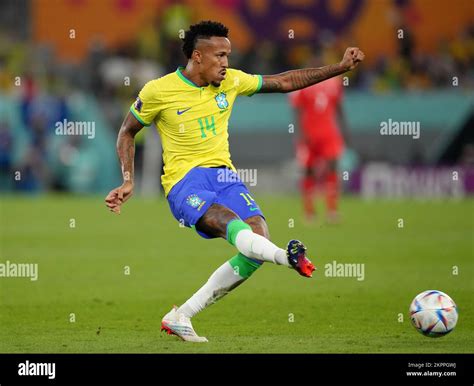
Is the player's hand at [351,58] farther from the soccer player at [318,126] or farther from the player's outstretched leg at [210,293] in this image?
the soccer player at [318,126]

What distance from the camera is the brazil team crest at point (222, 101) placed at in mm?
8688

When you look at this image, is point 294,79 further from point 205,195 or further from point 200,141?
point 205,195

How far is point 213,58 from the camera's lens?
8.52 meters

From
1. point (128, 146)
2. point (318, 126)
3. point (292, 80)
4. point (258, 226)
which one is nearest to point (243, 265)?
point (258, 226)

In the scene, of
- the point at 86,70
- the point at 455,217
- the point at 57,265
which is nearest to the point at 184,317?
the point at 57,265

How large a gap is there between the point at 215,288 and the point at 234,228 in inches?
27.9

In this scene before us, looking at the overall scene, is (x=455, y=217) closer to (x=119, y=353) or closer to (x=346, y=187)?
(x=346, y=187)

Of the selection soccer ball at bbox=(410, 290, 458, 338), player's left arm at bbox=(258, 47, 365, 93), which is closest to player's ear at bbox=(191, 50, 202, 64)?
player's left arm at bbox=(258, 47, 365, 93)

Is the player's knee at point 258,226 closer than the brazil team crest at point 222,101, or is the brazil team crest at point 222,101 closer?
the player's knee at point 258,226

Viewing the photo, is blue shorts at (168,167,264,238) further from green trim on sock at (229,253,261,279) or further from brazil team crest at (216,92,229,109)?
brazil team crest at (216,92,229,109)

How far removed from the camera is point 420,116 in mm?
26203

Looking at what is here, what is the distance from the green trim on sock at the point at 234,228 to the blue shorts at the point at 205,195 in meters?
0.31

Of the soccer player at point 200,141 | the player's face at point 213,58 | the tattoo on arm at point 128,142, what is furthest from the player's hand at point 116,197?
the player's face at point 213,58
